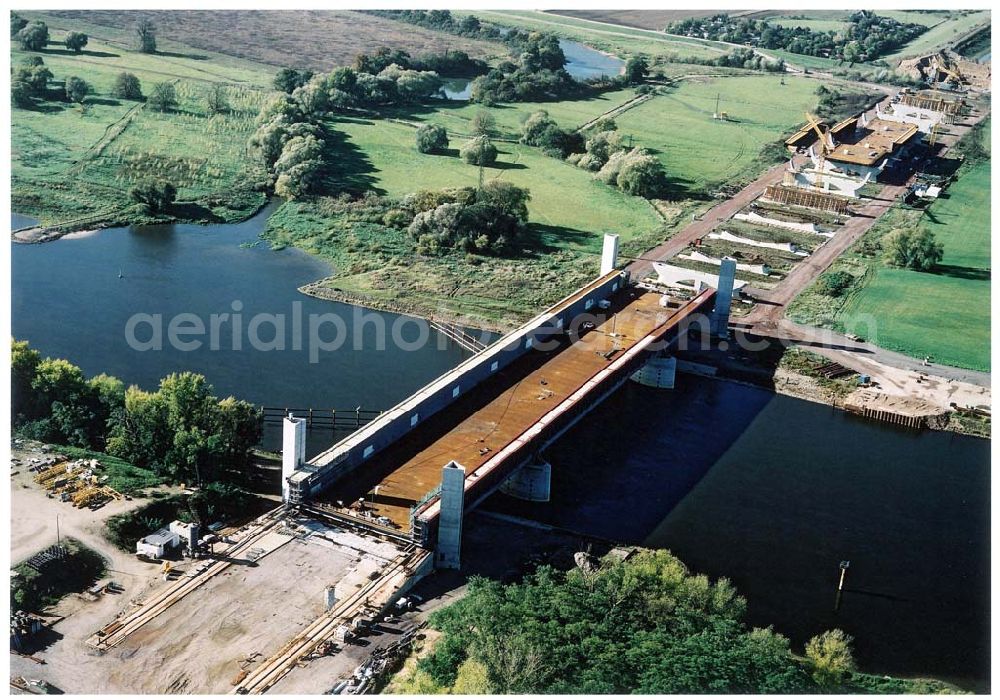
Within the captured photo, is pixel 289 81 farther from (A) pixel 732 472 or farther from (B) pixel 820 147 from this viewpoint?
(A) pixel 732 472

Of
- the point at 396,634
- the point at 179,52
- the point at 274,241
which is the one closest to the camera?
the point at 396,634

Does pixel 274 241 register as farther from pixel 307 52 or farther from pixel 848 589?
pixel 307 52

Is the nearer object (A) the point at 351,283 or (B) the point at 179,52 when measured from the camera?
(A) the point at 351,283

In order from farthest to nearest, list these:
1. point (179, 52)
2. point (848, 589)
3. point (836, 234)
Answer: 1. point (179, 52)
2. point (836, 234)
3. point (848, 589)

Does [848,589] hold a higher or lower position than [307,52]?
lower

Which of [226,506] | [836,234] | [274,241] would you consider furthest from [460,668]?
[836,234]

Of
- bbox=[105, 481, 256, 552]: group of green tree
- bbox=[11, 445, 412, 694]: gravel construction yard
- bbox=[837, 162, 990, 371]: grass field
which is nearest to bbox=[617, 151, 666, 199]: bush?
bbox=[837, 162, 990, 371]: grass field

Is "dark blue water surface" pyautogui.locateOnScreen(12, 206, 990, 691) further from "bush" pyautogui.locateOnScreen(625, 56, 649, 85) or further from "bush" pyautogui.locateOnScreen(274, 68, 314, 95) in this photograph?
"bush" pyautogui.locateOnScreen(625, 56, 649, 85)

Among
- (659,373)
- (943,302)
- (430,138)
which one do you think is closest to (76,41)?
(430,138)
